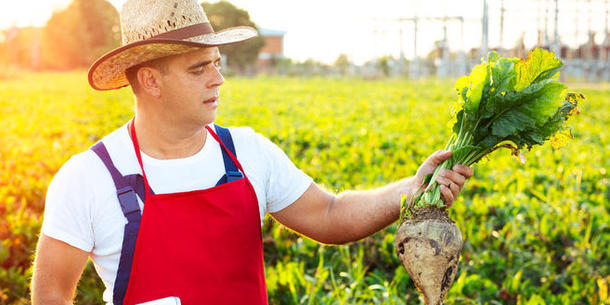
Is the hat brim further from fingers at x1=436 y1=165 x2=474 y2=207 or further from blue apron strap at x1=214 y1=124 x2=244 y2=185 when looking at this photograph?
fingers at x1=436 y1=165 x2=474 y2=207

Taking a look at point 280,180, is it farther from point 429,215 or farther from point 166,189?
point 429,215

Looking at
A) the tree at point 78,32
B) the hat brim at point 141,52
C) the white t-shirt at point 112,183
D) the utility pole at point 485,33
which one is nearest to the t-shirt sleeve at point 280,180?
the white t-shirt at point 112,183

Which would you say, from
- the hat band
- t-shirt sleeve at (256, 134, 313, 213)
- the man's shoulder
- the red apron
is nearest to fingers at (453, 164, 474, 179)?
t-shirt sleeve at (256, 134, 313, 213)

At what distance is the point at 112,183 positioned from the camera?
7.25 ft

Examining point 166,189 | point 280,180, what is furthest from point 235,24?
point 166,189

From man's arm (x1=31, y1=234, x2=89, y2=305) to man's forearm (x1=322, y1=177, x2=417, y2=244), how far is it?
98 centimetres

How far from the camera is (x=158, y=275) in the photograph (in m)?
2.22

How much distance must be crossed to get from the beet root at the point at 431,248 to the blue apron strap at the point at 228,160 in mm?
630

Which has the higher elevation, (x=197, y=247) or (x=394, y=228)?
(x=197, y=247)

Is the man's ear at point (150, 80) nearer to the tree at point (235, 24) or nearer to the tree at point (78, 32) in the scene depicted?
the tree at point (235, 24)

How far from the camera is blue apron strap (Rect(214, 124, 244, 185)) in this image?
238cm

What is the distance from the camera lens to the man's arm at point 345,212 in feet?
8.21

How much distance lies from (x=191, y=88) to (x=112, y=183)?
0.42 metres

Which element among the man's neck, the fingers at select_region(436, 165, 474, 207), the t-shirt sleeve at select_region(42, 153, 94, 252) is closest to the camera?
the t-shirt sleeve at select_region(42, 153, 94, 252)
